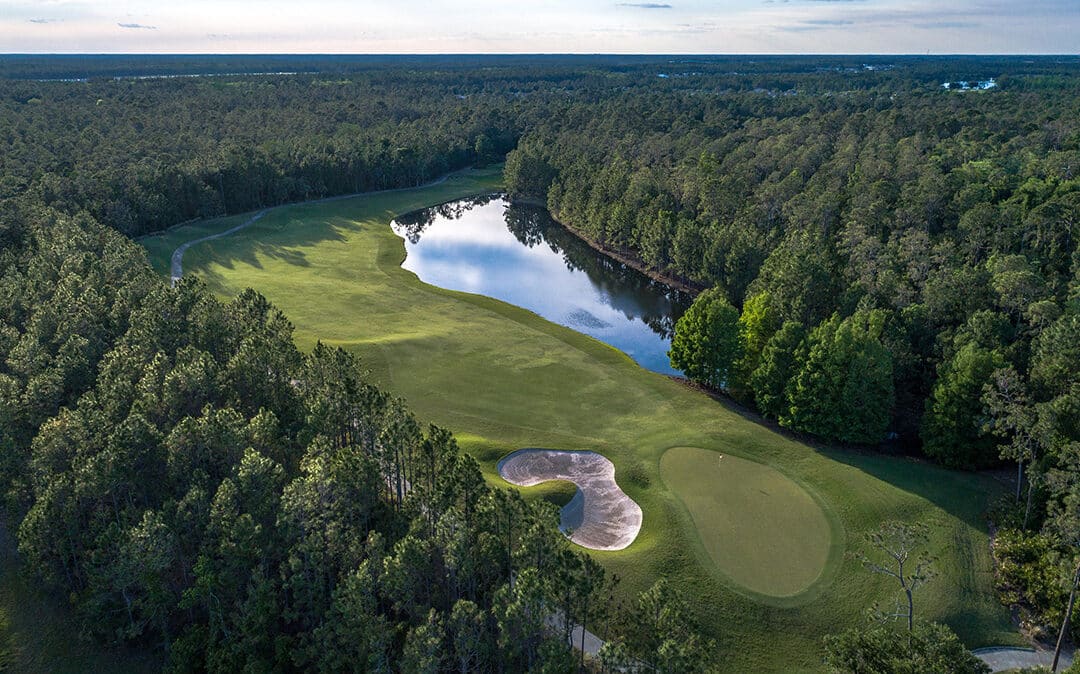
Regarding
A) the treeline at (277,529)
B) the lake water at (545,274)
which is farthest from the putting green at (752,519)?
the lake water at (545,274)

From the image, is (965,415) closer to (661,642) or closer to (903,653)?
(903,653)

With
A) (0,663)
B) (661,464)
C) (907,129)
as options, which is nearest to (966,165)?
(907,129)

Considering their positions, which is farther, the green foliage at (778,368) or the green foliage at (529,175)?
the green foliage at (529,175)

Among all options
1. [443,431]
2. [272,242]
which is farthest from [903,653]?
[272,242]

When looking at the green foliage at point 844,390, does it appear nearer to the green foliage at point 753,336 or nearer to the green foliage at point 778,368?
the green foliage at point 778,368

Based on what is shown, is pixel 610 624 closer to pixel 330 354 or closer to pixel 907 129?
pixel 330 354

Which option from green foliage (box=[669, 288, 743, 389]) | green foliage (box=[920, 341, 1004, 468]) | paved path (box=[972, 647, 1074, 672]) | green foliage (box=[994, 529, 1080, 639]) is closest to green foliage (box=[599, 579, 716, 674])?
paved path (box=[972, 647, 1074, 672])

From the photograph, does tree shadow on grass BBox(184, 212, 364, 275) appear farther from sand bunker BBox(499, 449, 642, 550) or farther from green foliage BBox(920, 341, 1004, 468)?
green foliage BBox(920, 341, 1004, 468)

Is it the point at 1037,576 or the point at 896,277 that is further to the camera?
the point at 896,277
